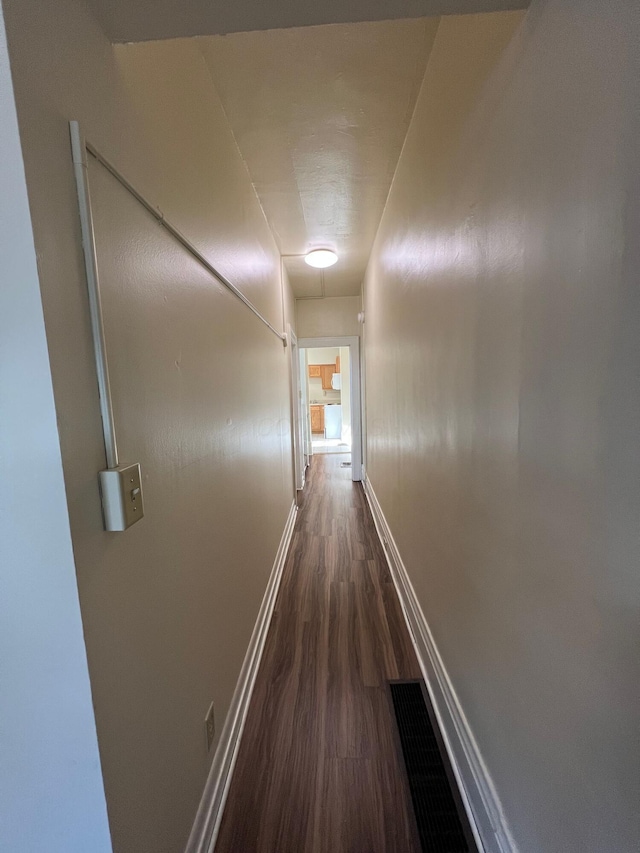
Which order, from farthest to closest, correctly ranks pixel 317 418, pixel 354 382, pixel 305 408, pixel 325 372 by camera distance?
pixel 325 372
pixel 317 418
pixel 305 408
pixel 354 382

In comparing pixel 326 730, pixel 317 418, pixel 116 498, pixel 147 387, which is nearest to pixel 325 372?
pixel 317 418

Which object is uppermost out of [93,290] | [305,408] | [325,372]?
[325,372]

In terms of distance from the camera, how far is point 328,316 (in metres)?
4.95

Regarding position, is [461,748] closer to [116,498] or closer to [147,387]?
[116,498]

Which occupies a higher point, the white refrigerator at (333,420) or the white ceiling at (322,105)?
the white ceiling at (322,105)

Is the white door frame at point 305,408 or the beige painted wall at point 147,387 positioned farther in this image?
the white door frame at point 305,408

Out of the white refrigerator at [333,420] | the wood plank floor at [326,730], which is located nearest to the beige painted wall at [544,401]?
the wood plank floor at [326,730]

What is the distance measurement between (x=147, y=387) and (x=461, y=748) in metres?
1.50

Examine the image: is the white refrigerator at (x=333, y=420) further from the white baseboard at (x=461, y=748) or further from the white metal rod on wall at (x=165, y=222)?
the white metal rod on wall at (x=165, y=222)

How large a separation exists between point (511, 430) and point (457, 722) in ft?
3.56

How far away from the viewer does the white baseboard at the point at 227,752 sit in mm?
1028

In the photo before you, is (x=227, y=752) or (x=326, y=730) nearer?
(x=227, y=752)

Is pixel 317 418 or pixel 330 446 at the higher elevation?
pixel 317 418

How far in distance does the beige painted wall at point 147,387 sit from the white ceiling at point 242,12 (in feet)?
0.18
